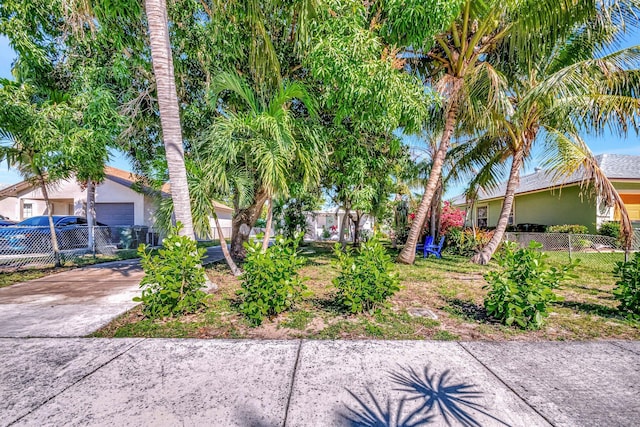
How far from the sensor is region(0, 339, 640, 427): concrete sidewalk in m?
2.28

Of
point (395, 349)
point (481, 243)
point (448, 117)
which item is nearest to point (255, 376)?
point (395, 349)

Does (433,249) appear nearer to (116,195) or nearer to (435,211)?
(435,211)

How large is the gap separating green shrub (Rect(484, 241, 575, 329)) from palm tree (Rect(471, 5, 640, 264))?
4.77m

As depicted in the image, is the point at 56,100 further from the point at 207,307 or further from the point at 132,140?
the point at 207,307

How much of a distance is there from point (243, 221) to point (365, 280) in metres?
6.71

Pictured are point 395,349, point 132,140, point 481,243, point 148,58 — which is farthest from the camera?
point 481,243

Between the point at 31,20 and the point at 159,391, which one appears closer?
the point at 159,391

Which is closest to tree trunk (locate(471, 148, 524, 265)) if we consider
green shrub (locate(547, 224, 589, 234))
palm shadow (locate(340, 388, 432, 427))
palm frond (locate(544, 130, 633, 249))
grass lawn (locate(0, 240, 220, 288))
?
palm frond (locate(544, 130, 633, 249))

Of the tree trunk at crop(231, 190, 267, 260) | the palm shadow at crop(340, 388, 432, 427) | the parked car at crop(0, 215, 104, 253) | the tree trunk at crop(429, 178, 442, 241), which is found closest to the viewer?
the palm shadow at crop(340, 388, 432, 427)

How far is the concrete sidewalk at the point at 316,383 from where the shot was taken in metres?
2.28

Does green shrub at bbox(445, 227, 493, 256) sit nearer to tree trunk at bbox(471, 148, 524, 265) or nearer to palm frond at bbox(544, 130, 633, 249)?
tree trunk at bbox(471, 148, 524, 265)

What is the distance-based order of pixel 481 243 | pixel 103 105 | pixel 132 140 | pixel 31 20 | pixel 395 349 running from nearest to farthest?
pixel 395 349 → pixel 103 105 → pixel 31 20 → pixel 132 140 → pixel 481 243

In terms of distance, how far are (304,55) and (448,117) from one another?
15.4 feet

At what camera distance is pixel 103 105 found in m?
6.54
